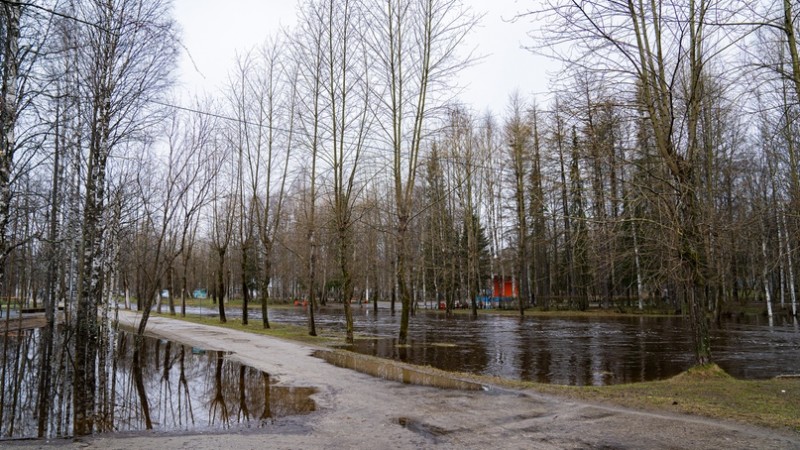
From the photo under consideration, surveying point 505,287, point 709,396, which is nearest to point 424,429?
point 709,396

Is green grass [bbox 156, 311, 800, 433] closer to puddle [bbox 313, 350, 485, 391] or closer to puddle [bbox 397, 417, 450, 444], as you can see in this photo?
puddle [bbox 313, 350, 485, 391]

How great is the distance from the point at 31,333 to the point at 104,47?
49.7 feet

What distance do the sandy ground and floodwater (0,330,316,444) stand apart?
633 mm

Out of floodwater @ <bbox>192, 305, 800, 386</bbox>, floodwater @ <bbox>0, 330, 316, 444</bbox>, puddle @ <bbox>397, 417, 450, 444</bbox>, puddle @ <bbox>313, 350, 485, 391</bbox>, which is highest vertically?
puddle @ <bbox>397, 417, 450, 444</bbox>

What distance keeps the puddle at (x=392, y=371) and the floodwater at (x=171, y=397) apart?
2.19 m

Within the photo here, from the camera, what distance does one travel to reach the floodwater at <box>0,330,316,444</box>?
7504 mm

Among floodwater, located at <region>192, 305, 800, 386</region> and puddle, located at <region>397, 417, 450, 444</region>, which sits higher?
puddle, located at <region>397, 417, 450, 444</region>

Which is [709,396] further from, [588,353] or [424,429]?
[588,353]

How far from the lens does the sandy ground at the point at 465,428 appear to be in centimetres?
612

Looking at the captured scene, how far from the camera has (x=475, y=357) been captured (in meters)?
16.2

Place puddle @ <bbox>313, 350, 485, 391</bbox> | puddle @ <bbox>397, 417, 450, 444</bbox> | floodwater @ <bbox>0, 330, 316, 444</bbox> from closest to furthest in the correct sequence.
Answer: puddle @ <bbox>397, 417, 450, 444</bbox> → floodwater @ <bbox>0, 330, 316, 444</bbox> → puddle @ <bbox>313, 350, 485, 391</bbox>

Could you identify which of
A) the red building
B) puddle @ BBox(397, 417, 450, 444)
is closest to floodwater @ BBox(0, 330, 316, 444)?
puddle @ BBox(397, 417, 450, 444)

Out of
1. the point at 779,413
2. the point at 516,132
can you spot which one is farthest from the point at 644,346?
the point at 516,132

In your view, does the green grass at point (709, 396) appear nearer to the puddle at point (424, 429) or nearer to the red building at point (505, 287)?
the puddle at point (424, 429)
